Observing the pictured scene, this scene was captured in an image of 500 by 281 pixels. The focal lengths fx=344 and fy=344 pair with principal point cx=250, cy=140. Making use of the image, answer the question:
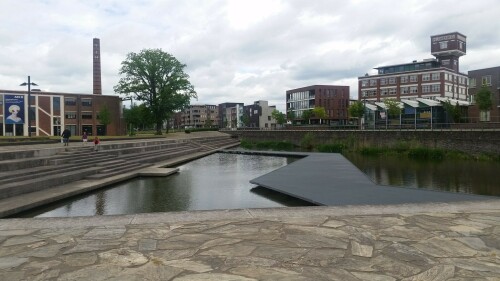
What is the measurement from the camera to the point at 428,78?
7969 centimetres

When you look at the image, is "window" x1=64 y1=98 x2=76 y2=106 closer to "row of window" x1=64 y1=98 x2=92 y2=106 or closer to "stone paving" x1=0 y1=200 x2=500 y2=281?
"row of window" x1=64 y1=98 x2=92 y2=106

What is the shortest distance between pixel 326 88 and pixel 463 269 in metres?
98.1

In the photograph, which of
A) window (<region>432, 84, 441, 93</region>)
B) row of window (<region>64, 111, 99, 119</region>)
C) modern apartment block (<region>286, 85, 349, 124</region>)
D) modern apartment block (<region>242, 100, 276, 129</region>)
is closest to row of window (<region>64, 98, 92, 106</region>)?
row of window (<region>64, 111, 99, 119</region>)

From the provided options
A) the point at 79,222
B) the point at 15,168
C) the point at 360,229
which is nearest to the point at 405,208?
the point at 360,229

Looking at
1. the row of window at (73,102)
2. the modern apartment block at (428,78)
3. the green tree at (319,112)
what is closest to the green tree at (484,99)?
the modern apartment block at (428,78)

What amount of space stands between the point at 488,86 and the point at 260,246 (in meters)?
54.1

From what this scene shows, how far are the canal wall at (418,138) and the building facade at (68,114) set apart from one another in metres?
36.1

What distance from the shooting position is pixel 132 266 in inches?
194

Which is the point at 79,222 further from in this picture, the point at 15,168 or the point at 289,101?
the point at 289,101

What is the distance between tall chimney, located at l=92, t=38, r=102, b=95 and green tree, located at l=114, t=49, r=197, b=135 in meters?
25.5

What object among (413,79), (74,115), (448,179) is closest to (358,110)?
(413,79)

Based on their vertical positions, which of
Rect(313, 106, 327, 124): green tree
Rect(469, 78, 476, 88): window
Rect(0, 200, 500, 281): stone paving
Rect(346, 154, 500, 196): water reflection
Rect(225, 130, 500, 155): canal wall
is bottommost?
Rect(346, 154, 500, 196): water reflection

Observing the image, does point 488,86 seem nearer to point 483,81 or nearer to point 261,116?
point 483,81

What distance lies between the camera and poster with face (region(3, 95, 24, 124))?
89.6 feet
